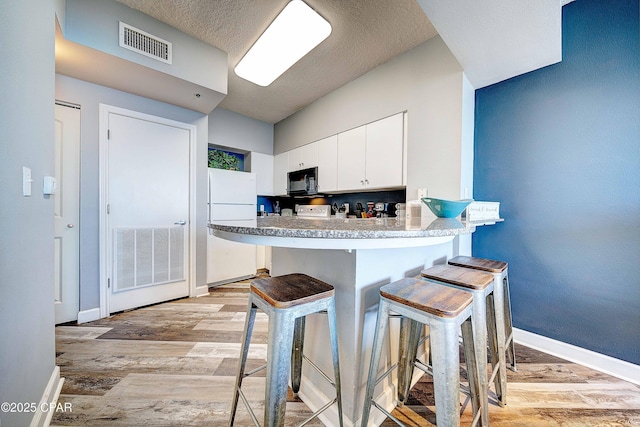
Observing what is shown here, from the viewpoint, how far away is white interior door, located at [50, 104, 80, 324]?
2.12 m

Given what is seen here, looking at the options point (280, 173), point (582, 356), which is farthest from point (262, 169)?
point (582, 356)

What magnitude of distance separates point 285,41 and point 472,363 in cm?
240

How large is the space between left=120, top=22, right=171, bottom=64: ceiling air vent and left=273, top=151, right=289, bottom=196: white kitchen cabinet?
6.92 ft

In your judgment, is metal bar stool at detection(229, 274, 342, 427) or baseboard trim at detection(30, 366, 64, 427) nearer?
metal bar stool at detection(229, 274, 342, 427)

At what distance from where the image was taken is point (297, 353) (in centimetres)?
130

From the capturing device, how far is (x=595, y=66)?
1.62 meters

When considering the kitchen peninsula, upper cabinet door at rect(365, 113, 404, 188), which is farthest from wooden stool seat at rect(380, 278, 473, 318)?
upper cabinet door at rect(365, 113, 404, 188)

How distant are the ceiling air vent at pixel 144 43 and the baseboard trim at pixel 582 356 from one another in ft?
12.4

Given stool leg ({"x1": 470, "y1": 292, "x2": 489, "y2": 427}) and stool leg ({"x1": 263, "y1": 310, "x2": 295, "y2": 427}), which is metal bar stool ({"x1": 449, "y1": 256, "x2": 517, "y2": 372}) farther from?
stool leg ({"x1": 263, "y1": 310, "x2": 295, "y2": 427})

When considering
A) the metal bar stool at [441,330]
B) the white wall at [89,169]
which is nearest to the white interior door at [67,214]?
the white wall at [89,169]

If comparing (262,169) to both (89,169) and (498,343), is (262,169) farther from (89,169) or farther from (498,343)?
(498,343)

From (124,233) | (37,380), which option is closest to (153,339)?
(37,380)

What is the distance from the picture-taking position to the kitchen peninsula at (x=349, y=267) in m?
0.80

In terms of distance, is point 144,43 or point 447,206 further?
point 144,43
